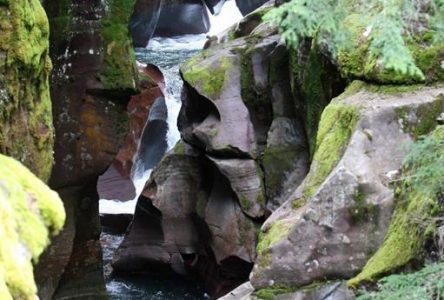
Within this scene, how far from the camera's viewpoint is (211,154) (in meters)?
12.8

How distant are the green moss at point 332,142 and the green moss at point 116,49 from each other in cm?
603

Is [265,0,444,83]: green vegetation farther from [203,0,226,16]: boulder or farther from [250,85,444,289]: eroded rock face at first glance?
[203,0,226,16]: boulder

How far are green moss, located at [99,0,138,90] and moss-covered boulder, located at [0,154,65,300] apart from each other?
9787 mm

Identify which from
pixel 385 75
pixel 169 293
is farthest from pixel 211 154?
pixel 385 75

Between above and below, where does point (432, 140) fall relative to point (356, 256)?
above

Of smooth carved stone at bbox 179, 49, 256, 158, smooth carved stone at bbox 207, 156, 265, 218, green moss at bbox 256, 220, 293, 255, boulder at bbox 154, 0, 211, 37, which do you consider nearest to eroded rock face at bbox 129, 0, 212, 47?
boulder at bbox 154, 0, 211, 37

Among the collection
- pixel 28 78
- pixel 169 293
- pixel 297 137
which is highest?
pixel 28 78

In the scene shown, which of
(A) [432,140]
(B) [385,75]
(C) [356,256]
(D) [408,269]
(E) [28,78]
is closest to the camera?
(A) [432,140]

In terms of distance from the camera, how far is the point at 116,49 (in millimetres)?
12734

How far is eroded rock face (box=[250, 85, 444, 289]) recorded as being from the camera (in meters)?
6.47

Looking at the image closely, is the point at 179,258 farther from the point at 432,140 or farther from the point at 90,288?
the point at 432,140

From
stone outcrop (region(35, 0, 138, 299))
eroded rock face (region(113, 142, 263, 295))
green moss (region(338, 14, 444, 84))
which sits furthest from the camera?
eroded rock face (region(113, 142, 263, 295))

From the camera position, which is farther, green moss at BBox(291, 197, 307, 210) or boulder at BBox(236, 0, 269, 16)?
boulder at BBox(236, 0, 269, 16)

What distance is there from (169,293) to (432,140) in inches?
398
